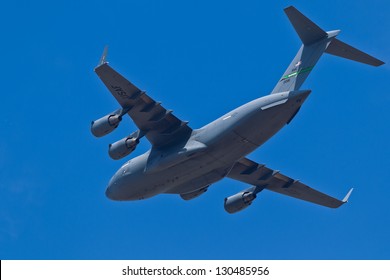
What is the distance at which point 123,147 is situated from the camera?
31.6 m

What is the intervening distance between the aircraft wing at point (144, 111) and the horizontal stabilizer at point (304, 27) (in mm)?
4870

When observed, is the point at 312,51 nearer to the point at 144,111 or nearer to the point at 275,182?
the point at 144,111

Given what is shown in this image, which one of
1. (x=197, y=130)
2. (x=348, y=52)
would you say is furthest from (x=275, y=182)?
(x=348, y=52)

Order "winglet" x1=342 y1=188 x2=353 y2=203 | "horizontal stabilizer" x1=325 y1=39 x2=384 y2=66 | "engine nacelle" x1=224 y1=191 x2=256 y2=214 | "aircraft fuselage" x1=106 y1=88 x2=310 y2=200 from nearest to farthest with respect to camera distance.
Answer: "aircraft fuselage" x1=106 y1=88 x2=310 y2=200 → "horizontal stabilizer" x1=325 y1=39 x2=384 y2=66 → "engine nacelle" x1=224 y1=191 x2=256 y2=214 → "winglet" x1=342 y1=188 x2=353 y2=203

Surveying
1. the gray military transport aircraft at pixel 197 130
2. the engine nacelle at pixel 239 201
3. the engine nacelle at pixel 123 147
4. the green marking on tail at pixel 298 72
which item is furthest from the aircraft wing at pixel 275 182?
the engine nacelle at pixel 123 147

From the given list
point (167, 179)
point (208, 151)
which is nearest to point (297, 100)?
point (208, 151)

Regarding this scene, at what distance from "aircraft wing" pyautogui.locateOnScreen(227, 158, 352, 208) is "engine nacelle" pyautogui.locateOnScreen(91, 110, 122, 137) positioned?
19.0 ft

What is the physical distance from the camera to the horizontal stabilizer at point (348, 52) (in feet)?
100

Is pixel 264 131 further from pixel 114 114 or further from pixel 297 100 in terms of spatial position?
pixel 114 114

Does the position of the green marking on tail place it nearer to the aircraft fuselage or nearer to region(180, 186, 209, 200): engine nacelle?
the aircraft fuselage

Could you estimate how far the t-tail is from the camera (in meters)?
30.4

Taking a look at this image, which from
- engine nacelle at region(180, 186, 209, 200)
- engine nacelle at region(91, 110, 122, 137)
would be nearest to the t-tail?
engine nacelle at region(91, 110, 122, 137)

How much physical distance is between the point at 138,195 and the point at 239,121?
544 centimetres

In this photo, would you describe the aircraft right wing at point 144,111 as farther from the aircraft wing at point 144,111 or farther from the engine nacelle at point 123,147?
the engine nacelle at point 123,147
